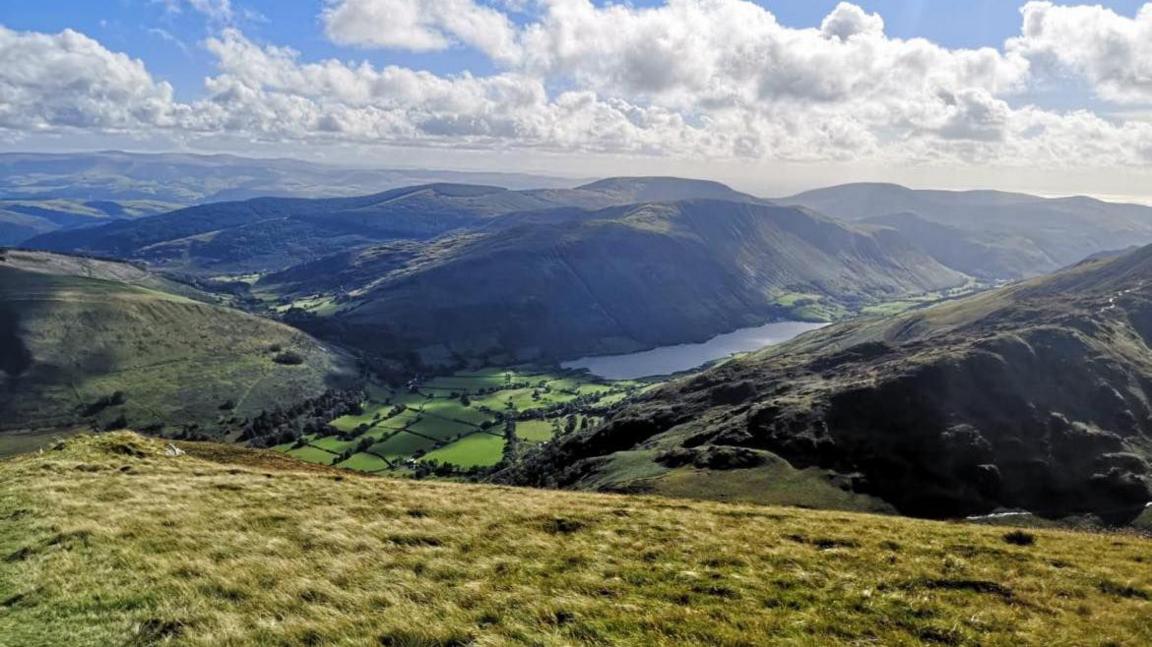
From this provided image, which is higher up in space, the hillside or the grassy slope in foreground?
the grassy slope in foreground

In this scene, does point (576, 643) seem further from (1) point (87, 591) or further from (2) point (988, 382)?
(2) point (988, 382)

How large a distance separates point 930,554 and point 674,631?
44.6 ft

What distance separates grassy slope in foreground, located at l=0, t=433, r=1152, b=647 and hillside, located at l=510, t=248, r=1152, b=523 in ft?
216

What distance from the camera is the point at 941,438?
114688mm

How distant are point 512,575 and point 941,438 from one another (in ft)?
379

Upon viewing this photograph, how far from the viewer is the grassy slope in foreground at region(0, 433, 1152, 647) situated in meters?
16.2

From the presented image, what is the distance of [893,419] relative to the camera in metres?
122

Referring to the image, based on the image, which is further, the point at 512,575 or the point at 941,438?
the point at 941,438

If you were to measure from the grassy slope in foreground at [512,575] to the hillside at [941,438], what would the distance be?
66.0m

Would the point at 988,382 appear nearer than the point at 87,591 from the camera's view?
No

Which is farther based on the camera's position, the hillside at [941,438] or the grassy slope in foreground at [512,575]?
the hillside at [941,438]

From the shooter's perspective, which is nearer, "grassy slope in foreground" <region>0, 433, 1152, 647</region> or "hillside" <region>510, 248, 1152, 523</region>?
"grassy slope in foreground" <region>0, 433, 1152, 647</region>

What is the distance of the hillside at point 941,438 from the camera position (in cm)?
10169

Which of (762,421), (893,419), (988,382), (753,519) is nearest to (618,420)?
(762,421)
